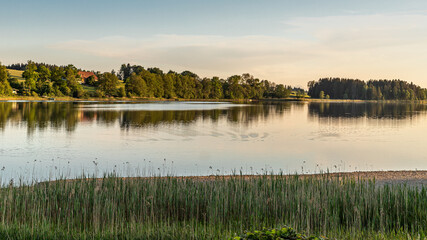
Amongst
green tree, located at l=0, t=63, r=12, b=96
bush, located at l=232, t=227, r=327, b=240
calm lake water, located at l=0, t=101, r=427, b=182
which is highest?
green tree, located at l=0, t=63, r=12, b=96

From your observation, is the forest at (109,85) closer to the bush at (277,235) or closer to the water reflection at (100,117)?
the water reflection at (100,117)

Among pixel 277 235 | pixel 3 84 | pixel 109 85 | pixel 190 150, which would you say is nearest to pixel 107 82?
pixel 109 85

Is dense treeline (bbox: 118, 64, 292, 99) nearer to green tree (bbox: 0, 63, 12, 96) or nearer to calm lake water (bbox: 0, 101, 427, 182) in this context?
green tree (bbox: 0, 63, 12, 96)

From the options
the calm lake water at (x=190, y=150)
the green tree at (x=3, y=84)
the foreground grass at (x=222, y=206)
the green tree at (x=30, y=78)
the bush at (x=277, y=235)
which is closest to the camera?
the bush at (x=277, y=235)

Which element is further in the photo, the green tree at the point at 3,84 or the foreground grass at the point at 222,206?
→ the green tree at the point at 3,84

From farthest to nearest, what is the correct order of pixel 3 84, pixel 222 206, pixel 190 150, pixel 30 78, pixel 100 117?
pixel 30 78 < pixel 3 84 < pixel 100 117 < pixel 190 150 < pixel 222 206

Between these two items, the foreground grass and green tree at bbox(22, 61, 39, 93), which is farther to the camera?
green tree at bbox(22, 61, 39, 93)

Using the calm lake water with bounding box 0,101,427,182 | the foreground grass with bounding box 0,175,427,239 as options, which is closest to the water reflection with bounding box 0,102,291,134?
the calm lake water with bounding box 0,101,427,182

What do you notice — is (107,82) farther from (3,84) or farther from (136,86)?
(3,84)

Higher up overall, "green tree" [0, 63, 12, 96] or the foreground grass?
"green tree" [0, 63, 12, 96]

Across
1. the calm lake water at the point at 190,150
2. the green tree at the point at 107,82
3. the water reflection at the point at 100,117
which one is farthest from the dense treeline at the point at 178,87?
the calm lake water at the point at 190,150

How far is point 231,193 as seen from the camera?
31.5 ft

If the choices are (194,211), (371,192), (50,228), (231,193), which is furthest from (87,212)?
(371,192)

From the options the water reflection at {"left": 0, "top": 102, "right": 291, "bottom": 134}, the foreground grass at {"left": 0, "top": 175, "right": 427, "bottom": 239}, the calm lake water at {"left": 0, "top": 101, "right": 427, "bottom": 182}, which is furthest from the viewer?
the water reflection at {"left": 0, "top": 102, "right": 291, "bottom": 134}
